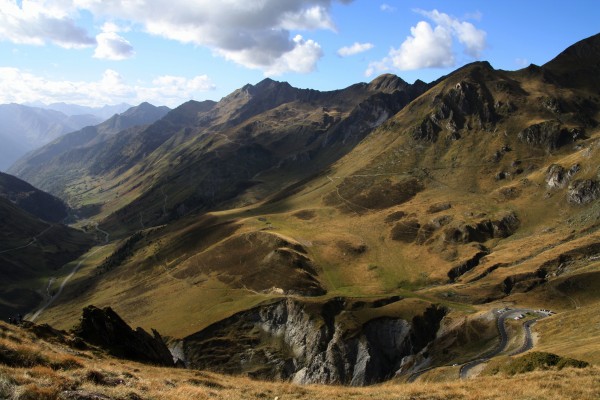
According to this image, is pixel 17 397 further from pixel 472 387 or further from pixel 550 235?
pixel 550 235

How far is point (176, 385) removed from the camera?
29.4m

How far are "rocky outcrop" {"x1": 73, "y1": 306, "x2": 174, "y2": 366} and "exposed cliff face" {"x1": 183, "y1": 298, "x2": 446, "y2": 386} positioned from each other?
84051 mm

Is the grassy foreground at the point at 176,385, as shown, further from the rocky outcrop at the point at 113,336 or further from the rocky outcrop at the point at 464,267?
the rocky outcrop at the point at 464,267

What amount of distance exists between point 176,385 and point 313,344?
119 metres

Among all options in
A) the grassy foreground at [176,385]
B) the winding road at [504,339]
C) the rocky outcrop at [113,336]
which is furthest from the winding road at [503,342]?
the rocky outcrop at [113,336]

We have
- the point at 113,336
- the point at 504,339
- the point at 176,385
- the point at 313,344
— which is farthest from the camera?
the point at 313,344

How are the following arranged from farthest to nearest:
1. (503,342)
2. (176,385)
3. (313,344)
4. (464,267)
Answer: (464,267) → (313,344) → (503,342) → (176,385)

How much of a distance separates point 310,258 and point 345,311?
157ft

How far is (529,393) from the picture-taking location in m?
29.5

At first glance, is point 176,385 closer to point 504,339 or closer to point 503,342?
point 503,342

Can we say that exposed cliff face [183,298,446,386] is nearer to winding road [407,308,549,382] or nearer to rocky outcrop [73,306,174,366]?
winding road [407,308,549,382]

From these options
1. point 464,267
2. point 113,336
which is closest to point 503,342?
point 464,267

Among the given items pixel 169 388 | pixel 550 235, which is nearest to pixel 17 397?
pixel 169 388

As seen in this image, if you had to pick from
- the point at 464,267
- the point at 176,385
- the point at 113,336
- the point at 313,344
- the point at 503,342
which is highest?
the point at 176,385
